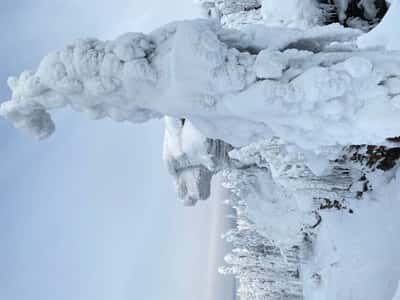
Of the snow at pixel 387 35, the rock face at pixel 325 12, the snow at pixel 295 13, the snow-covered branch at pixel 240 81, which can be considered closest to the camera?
the snow-covered branch at pixel 240 81

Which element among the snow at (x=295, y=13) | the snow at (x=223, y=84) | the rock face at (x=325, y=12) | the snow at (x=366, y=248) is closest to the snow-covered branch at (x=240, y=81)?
the snow at (x=223, y=84)

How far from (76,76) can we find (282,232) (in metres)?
6.63

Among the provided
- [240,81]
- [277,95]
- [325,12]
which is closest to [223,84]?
[240,81]

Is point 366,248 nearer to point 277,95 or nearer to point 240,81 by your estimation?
point 277,95

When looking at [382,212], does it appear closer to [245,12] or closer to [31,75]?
[31,75]

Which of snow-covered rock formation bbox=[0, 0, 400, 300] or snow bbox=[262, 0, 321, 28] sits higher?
snow bbox=[262, 0, 321, 28]

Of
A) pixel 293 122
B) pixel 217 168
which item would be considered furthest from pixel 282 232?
pixel 293 122

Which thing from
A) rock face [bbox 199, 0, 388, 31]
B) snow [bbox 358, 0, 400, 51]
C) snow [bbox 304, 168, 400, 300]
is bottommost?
snow [bbox 304, 168, 400, 300]

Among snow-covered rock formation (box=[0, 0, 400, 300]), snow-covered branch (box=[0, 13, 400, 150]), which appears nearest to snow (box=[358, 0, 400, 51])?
snow-covered rock formation (box=[0, 0, 400, 300])

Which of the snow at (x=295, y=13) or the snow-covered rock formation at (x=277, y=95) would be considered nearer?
the snow-covered rock formation at (x=277, y=95)

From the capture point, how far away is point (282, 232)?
11.2 metres

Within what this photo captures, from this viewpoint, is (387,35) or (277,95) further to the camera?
(387,35)

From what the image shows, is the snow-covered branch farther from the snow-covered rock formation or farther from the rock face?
the rock face

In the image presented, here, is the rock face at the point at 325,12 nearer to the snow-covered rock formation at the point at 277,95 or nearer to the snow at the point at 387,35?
the snow-covered rock formation at the point at 277,95
